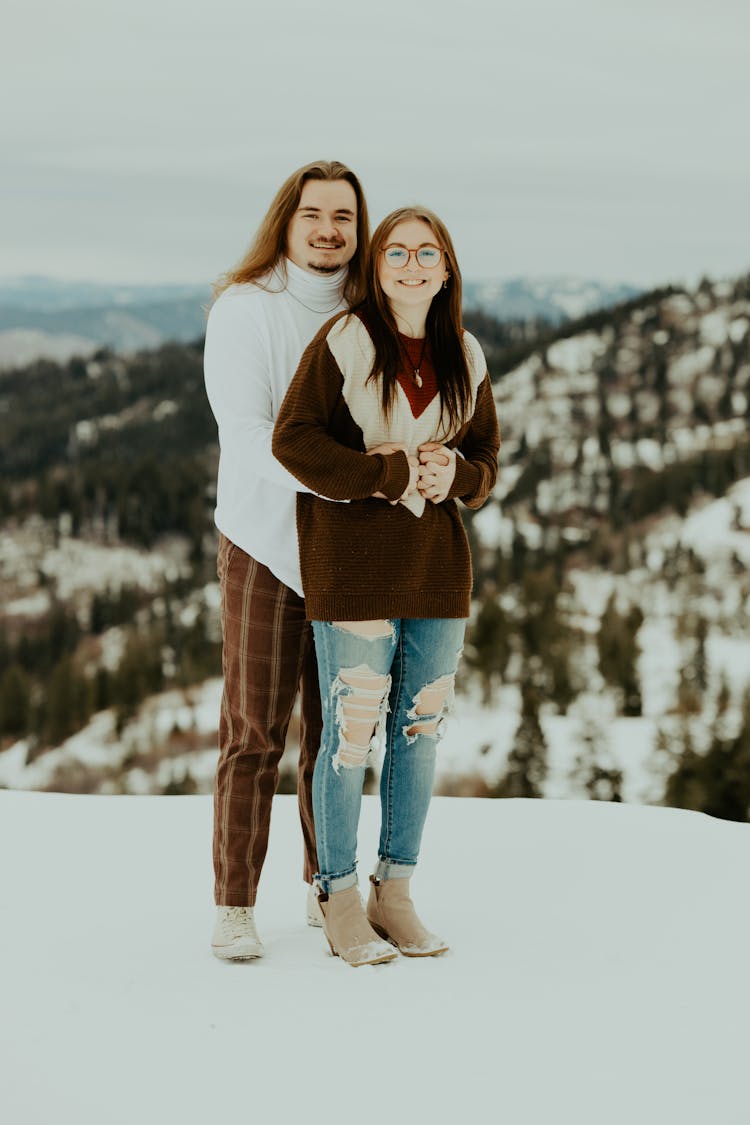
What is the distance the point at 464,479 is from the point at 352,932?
3.20ft

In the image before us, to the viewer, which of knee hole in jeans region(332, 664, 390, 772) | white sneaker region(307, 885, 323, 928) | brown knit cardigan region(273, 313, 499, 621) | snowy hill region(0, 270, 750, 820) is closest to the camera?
brown knit cardigan region(273, 313, 499, 621)

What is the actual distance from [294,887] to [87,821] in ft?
3.42

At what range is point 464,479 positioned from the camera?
2.36 m

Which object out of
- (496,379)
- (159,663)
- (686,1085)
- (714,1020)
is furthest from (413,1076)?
(496,379)

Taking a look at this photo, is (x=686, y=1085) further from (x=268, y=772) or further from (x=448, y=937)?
(x=268, y=772)

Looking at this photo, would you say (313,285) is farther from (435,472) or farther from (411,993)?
(411,993)

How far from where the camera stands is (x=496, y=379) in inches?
4070

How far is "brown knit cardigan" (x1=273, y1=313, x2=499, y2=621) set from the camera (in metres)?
2.24

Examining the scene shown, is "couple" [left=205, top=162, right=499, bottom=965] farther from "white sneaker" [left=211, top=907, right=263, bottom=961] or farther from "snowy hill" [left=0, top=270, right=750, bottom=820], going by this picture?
"snowy hill" [left=0, top=270, right=750, bottom=820]

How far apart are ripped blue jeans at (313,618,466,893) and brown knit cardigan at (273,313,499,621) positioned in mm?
61

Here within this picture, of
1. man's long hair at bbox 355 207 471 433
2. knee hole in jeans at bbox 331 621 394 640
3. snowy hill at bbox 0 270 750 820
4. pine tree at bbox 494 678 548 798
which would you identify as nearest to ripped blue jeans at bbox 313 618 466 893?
knee hole in jeans at bbox 331 621 394 640

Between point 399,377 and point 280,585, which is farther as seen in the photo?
point 280,585

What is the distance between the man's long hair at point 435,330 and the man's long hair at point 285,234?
0.15 m

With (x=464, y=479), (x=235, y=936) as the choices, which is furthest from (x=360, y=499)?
(x=235, y=936)
